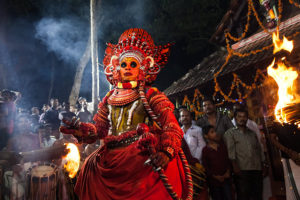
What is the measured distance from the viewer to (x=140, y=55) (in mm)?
3533

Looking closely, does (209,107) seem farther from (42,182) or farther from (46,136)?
(46,136)

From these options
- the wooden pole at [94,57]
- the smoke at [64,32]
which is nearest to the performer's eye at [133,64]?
the wooden pole at [94,57]

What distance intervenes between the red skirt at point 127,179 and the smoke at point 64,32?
1730 cm

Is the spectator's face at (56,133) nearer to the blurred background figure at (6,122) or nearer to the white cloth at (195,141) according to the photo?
the blurred background figure at (6,122)

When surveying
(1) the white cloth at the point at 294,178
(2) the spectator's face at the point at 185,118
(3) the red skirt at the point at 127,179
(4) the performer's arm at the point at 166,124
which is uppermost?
(2) the spectator's face at the point at 185,118

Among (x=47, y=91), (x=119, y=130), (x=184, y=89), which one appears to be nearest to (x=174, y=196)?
(x=119, y=130)

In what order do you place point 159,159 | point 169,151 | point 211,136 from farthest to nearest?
point 211,136, point 169,151, point 159,159

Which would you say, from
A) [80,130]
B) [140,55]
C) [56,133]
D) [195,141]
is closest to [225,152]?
[195,141]

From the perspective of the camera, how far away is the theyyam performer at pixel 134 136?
2.54 metres

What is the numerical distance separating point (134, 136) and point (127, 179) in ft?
1.72

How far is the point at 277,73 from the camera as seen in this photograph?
4.39 m

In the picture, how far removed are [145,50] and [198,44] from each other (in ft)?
50.3

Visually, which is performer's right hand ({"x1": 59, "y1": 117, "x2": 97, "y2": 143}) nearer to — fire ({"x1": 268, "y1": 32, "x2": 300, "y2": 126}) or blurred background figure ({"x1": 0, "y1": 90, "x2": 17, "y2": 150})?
blurred background figure ({"x1": 0, "y1": 90, "x2": 17, "y2": 150})

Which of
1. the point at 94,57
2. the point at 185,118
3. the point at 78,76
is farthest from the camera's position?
the point at 78,76
